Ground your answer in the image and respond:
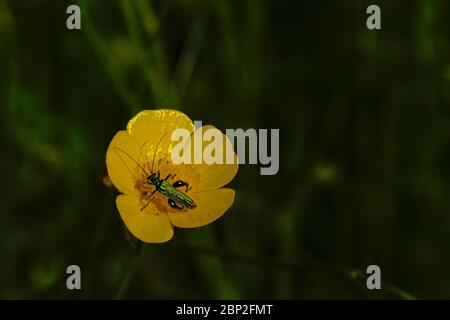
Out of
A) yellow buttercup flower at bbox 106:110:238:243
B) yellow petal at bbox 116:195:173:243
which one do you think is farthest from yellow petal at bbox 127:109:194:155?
yellow petal at bbox 116:195:173:243

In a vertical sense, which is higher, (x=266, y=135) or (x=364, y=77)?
(x=364, y=77)

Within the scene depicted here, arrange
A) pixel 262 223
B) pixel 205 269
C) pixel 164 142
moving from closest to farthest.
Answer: pixel 164 142
pixel 205 269
pixel 262 223

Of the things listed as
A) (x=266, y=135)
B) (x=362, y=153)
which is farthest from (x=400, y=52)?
(x=266, y=135)

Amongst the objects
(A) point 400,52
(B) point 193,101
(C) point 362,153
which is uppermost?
(A) point 400,52

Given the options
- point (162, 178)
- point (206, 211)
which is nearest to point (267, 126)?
point (162, 178)

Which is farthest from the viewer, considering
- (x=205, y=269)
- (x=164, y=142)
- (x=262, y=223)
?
(x=262, y=223)

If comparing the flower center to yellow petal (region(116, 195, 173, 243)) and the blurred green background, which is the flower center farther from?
the blurred green background

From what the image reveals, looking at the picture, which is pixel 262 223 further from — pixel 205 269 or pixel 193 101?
pixel 193 101
